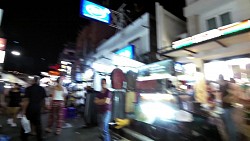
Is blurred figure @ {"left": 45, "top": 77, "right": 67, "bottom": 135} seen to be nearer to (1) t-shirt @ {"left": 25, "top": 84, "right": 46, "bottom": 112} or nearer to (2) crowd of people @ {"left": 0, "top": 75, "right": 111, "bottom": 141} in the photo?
(2) crowd of people @ {"left": 0, "top": 75, "right": 111, "bottom": 141}

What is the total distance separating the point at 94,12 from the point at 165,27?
492cm

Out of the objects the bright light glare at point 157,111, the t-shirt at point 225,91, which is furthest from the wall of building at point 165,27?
the bright light glare at point 157,111

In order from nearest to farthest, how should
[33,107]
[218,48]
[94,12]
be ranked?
[33,107], [218,48], [94,12]

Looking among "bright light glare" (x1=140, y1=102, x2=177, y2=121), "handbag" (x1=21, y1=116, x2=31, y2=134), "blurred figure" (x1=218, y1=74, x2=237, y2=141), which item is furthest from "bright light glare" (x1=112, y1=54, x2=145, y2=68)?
"handbag" (x1=21, y1=116, x2=31, y2=134)

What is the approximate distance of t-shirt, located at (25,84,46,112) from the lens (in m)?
4.94

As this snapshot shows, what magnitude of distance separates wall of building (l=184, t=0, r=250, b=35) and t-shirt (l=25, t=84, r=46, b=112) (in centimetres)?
831

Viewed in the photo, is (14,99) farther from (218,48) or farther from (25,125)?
(218,48)

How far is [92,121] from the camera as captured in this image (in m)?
7.08

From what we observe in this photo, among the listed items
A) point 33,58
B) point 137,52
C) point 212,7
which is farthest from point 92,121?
point 33,58

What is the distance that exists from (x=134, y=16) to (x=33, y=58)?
86.7 feet

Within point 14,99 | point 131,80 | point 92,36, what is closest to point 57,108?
point 131,80

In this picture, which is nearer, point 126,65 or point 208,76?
point 126,65

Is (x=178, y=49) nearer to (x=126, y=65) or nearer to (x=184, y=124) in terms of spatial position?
(x=126, y=65)

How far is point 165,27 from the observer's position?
1053 cm
